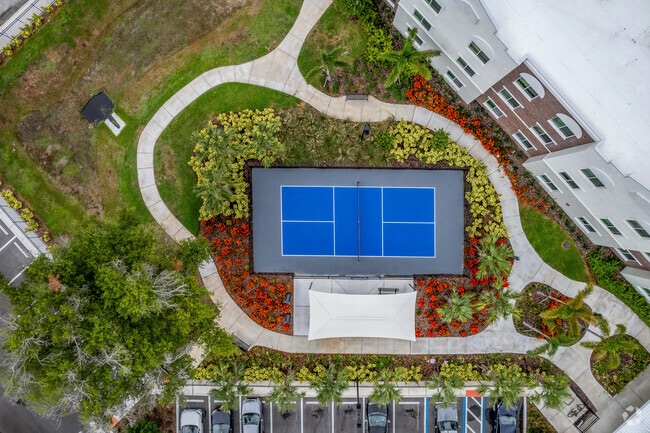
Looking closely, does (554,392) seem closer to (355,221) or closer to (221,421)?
(355,221)

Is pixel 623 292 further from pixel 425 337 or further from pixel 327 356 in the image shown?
pixel 327 356

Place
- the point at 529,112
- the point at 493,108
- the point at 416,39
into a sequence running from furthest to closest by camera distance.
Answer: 1. the point at 493,108
2. the point at 416,39
3. the point at 529,112

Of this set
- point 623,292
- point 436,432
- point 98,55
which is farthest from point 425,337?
point 98,55

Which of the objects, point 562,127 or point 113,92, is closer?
point 562,127

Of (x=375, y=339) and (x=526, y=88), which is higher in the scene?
(x=526, y=88)

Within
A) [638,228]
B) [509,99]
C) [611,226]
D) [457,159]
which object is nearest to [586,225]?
[611,226]

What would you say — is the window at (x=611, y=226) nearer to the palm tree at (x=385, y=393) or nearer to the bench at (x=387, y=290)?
the bench at (x=387, y=290)

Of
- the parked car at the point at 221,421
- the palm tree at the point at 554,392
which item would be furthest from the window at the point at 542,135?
the parked car at the point at 221,421
